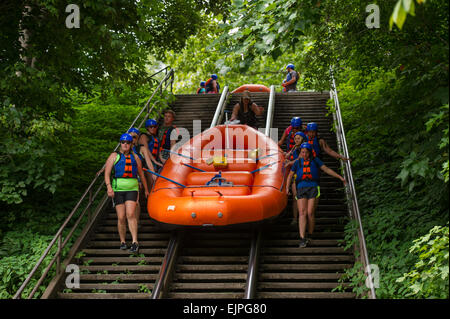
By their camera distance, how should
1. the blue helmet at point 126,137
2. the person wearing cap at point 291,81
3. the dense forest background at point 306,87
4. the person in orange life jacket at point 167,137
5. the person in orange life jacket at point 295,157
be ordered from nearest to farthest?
the dense forest background at point 306,87
the blue helmet at point 126,137
the person in orange life jacket at point 295,157
the person in orange life jacket at point 167,137
the person wearing cap at point 291,81

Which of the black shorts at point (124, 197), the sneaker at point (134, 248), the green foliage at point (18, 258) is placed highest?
the black shorts at point (124, 197)

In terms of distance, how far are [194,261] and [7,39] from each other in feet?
17.2

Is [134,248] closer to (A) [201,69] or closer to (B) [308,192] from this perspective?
(B) [308,192]

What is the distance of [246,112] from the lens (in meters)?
13.0

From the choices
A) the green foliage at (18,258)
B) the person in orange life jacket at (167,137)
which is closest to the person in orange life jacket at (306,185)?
the person in orange life jacket at (167,137)

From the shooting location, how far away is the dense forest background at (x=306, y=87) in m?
7.44

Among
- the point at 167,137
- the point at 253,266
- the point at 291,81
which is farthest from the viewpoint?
the point at 291,81

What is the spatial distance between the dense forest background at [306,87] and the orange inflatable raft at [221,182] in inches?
63.5

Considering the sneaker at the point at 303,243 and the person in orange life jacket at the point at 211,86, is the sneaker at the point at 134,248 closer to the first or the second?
the sneaker at the point at 303,243

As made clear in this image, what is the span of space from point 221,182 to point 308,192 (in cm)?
158

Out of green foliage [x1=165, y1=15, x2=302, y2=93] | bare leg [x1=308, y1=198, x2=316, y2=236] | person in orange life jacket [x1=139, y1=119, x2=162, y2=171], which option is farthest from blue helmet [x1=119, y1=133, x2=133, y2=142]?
green foliage [x1=165, y1=15, x2=302, y2=93]

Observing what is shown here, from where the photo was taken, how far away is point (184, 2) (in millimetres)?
16375

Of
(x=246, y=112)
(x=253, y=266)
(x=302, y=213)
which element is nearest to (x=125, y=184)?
(x=253, y=266)
